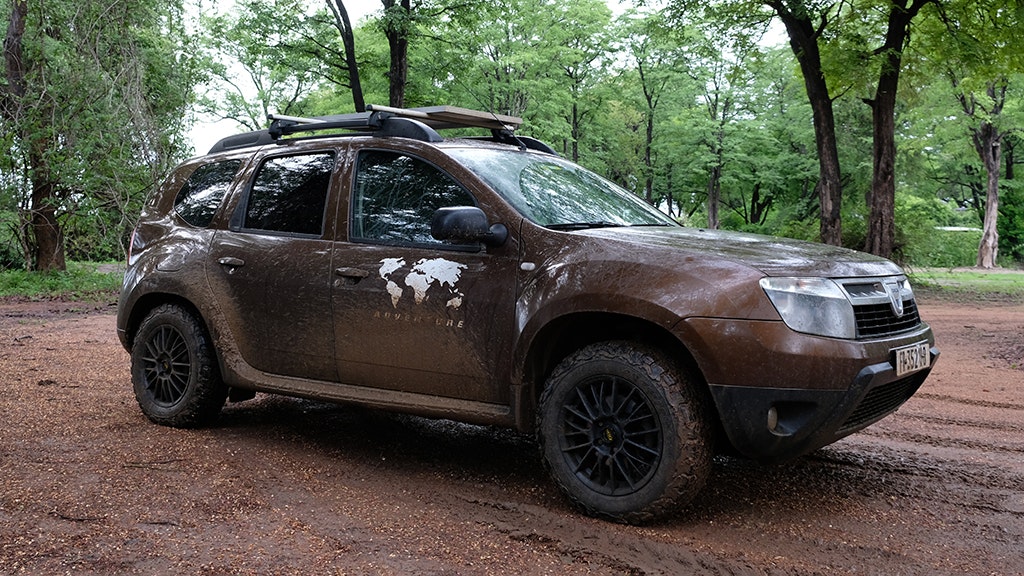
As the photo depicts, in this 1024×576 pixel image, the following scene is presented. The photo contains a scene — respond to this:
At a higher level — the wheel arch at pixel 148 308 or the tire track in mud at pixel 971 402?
the wheel arch at pixel 148 308

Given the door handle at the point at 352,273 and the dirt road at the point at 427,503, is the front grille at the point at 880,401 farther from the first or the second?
the door handle at the point at 352,273

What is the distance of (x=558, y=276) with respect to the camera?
13.2ft

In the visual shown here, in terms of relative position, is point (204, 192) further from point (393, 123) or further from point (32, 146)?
point (32, 146)

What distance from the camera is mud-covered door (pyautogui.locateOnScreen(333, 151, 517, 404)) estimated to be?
424cm

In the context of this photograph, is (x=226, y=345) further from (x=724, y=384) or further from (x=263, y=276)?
(x=724, y=384)

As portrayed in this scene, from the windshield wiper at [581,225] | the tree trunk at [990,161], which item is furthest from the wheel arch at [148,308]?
the tree trunk at [990,161]

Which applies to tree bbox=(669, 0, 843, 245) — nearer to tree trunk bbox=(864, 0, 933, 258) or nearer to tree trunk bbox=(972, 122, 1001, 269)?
tree trunk bbox=(864, 0, 933, 258)

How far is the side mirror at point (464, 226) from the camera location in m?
4.07

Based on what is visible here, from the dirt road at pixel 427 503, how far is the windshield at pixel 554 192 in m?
1.39

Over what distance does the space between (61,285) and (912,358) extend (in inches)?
701

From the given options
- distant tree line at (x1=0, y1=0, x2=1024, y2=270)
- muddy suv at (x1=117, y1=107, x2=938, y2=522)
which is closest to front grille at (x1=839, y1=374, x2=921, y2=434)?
muddy suv at (x1=117, y1=107, x2=938, y2=522)

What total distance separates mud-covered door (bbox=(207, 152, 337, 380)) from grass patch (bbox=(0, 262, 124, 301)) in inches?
491

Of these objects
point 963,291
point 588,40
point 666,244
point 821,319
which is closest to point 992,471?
point 821,319

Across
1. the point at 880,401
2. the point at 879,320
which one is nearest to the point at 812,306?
the point at 879,320
